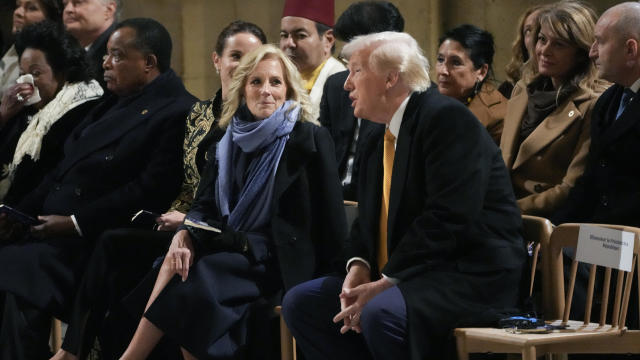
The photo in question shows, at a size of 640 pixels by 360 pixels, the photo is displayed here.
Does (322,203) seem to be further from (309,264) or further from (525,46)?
(525,46)

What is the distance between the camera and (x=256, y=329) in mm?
4141

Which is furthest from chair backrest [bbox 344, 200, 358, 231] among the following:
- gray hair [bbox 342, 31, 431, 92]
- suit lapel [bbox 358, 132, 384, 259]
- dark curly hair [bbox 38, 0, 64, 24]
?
dark curly hair [bbox 38, 0, 64, 24]

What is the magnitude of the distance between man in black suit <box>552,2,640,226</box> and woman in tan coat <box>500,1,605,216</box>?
0.59ft

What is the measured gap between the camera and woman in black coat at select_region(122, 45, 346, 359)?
4086mm

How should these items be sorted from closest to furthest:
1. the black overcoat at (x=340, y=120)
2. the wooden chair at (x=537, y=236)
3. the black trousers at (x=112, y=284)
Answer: the wooden chair at (x=537, y=236)
the black trousers at (x=112, y=284)
the black overcoat at (x=340, y=120)

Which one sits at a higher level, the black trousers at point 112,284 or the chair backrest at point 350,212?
the chair backrest at point 350,212

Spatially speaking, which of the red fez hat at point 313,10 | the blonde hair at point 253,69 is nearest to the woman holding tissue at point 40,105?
the red fez hat at point 313,10

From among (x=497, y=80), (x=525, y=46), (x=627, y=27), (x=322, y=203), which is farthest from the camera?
(x=497, y=80)

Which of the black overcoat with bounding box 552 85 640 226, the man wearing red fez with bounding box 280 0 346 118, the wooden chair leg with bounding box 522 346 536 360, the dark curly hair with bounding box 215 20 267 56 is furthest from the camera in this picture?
the man wearing red fez with bounding box 280 0 346 118

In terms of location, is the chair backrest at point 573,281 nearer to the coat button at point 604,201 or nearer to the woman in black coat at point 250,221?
Answer: the coat button at point 604,201

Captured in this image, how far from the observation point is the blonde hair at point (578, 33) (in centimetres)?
437

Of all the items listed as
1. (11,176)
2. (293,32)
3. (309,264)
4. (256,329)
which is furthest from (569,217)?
(11,176)

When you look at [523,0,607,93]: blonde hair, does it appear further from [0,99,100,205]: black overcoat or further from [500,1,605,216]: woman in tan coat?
[0,99,100,205]: black overcoat

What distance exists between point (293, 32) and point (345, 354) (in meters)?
2.28
